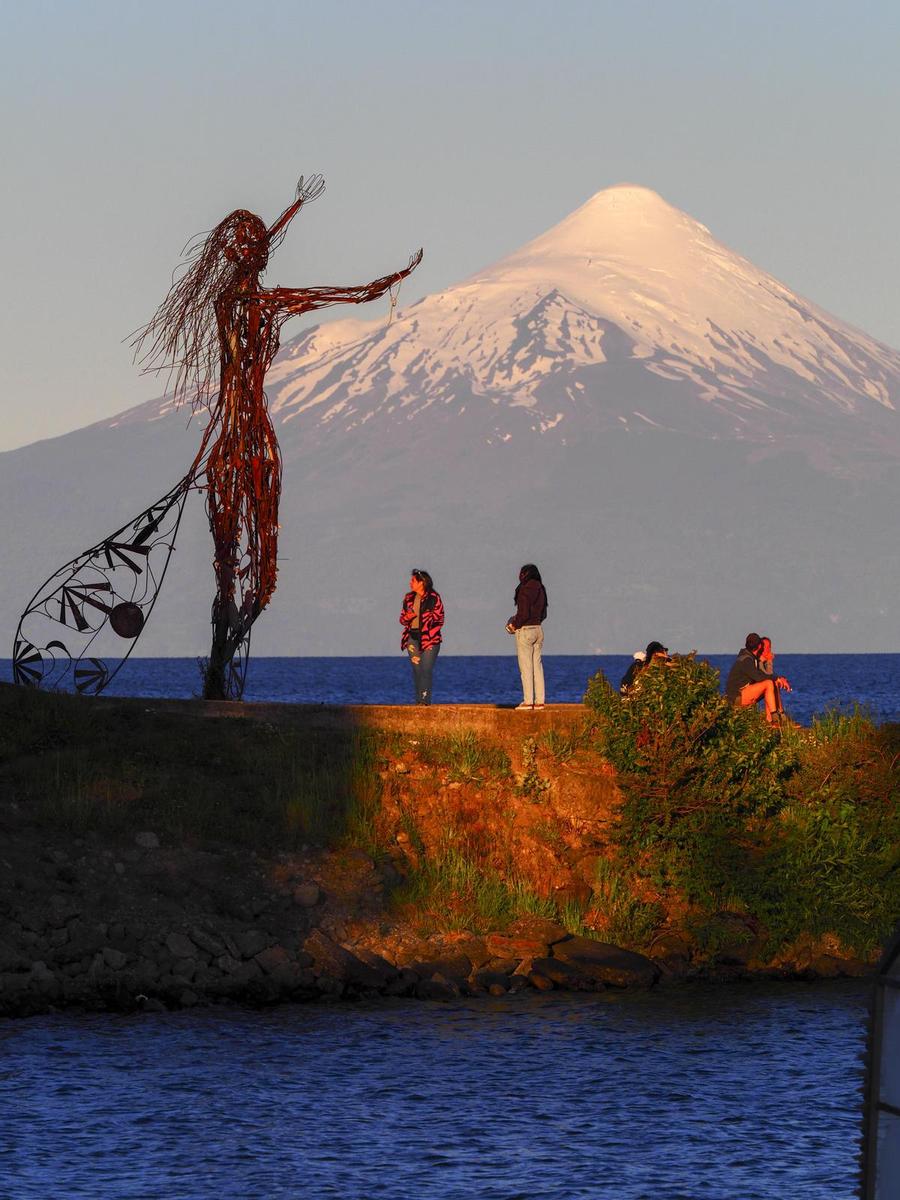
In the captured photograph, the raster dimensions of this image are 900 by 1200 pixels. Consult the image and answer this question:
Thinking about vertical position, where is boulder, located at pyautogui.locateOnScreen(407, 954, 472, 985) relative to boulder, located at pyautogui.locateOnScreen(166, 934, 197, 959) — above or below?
below

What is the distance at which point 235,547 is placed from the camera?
29875mm

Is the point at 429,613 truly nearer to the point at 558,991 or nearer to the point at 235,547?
the point at 235,547

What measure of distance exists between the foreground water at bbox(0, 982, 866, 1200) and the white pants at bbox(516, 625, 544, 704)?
16.8ft

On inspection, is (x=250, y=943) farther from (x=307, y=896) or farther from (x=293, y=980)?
(x=307, y=896)

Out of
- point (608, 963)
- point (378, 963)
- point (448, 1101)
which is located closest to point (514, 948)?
point (608, 963)

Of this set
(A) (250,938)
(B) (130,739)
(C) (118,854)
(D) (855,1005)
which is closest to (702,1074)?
(D) (855,1005)

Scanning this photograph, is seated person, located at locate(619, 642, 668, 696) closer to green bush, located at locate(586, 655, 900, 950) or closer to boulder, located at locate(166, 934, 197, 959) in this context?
green bush, located at locate(586, 655, 900, 950)

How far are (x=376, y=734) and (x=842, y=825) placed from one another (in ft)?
20.6

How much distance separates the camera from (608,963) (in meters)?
24.8

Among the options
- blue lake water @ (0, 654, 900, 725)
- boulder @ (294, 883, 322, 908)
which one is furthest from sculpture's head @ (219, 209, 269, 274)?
blue lake water @ (0, 654, 900, 725)

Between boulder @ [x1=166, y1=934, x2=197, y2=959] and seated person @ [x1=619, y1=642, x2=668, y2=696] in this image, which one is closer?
boulder @ [x1=166, y1=934, x2=197, y2=959]

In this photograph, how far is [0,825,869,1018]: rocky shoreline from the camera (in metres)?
23.1

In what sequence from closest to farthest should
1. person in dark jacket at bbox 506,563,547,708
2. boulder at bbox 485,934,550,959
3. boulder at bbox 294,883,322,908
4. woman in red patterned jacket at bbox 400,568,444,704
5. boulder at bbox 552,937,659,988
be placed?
boulder at bbox 552,937,659,988 → boulder at bbox 485,934,550,959 → boulder at bbox 294,883,322,908 → person in dark jacket at bbox 506,563,547,708 → woman in red patterned jacket at bbox 400,568,444,704

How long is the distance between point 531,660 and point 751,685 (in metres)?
2.99
